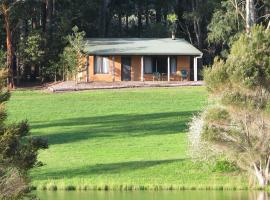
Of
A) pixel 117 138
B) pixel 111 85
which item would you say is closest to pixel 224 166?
pixel 117 138

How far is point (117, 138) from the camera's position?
43.1 meters

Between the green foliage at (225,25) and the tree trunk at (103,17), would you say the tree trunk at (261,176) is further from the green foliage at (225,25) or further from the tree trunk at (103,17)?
A: the tree trunk at (103,17)

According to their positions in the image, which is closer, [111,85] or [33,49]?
[111,85]

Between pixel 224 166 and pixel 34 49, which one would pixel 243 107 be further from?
pixel 34 49

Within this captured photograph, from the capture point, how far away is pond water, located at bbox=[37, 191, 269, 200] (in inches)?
1145

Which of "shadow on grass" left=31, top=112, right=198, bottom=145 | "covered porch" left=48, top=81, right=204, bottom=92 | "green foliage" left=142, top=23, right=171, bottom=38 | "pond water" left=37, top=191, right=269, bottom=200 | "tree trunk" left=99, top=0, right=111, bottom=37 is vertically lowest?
"pond water" left=37, top=191, right=269, bottom=200

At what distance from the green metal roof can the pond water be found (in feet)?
116

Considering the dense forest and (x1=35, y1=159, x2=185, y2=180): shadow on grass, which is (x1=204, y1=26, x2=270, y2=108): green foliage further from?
the dense forest

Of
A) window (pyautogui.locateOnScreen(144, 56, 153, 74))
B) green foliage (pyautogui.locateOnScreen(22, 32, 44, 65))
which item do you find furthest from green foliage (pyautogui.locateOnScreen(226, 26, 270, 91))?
green foliage (pyautogui.locateOnScreen(22, 32, 44, 65))

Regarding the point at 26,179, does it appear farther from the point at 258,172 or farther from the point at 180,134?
the point at 180,134

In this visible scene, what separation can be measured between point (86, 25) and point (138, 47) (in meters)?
13.7

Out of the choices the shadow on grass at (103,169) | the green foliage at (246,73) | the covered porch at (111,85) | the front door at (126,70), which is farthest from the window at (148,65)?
the green foliage at (246,73)

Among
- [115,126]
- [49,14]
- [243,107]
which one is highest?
[49,14]

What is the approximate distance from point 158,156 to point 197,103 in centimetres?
1664
